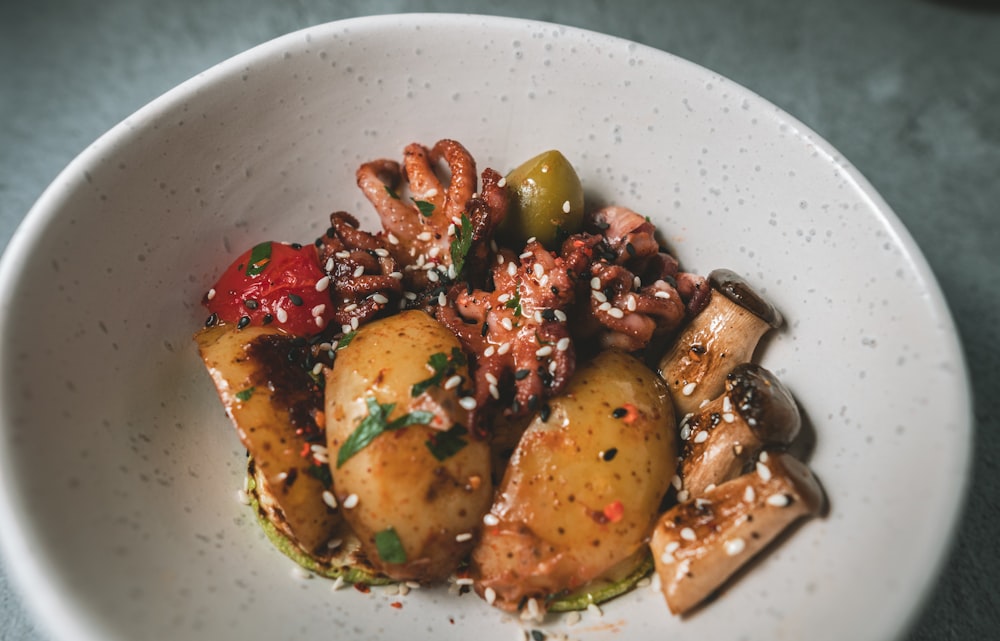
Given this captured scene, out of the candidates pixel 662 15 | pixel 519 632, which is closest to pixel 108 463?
pixel 519 632

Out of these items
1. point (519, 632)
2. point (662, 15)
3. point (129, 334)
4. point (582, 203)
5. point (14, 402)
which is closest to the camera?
point (14, 402)

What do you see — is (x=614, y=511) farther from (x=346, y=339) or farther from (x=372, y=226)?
(x=372, y=226)

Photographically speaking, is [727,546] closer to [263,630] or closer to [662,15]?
[263,630]

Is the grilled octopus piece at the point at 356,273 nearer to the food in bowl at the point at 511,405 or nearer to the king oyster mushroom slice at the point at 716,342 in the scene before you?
the food in bowl at the point at 511,405

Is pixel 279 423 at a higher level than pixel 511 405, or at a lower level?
lower

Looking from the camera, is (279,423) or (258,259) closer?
(279,423)

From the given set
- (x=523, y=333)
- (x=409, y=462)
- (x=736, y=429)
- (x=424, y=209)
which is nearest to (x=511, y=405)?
(x=523, y=333)
